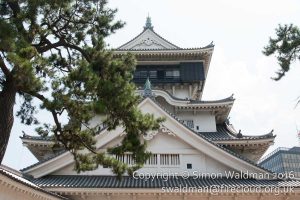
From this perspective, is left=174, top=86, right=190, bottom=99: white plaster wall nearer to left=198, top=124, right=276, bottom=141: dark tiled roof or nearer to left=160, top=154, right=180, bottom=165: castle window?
left=198, top=124, right=276, bottom=141: dark tiled roof

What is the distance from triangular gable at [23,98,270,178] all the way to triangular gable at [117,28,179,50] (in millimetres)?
7578

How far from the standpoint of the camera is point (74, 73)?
23.1 feet

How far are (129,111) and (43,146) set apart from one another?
990 centimetres

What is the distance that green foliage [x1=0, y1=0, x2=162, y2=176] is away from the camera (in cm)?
644

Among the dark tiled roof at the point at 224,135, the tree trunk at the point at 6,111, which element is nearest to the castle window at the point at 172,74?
the dark tiled roof at the point at 224,135

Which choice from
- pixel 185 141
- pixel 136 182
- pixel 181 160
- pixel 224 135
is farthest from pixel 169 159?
pixel 224 135

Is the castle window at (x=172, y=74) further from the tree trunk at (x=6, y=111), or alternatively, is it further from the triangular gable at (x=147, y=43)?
the tree trunk at (x=6, y=111)

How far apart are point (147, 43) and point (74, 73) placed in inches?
606

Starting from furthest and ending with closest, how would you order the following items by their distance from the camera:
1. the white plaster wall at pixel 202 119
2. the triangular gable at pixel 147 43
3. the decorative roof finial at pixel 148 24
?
the decorative roof finial at pixel 148 24, the triangular gable at pixel 147 43, the white plaster wall at pixel 202 119

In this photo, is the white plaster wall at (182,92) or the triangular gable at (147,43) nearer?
the white plaster wall at (182,92)

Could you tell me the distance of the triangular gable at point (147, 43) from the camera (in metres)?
21.5

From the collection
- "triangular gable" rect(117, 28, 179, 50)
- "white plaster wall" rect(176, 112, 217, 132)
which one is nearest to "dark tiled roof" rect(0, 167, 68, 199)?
"white plaster wall" rect(176, 112, 217, 132)

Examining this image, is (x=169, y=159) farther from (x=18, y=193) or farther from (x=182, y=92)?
(x=182, y=92)

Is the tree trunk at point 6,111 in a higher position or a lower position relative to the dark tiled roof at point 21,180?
higher
